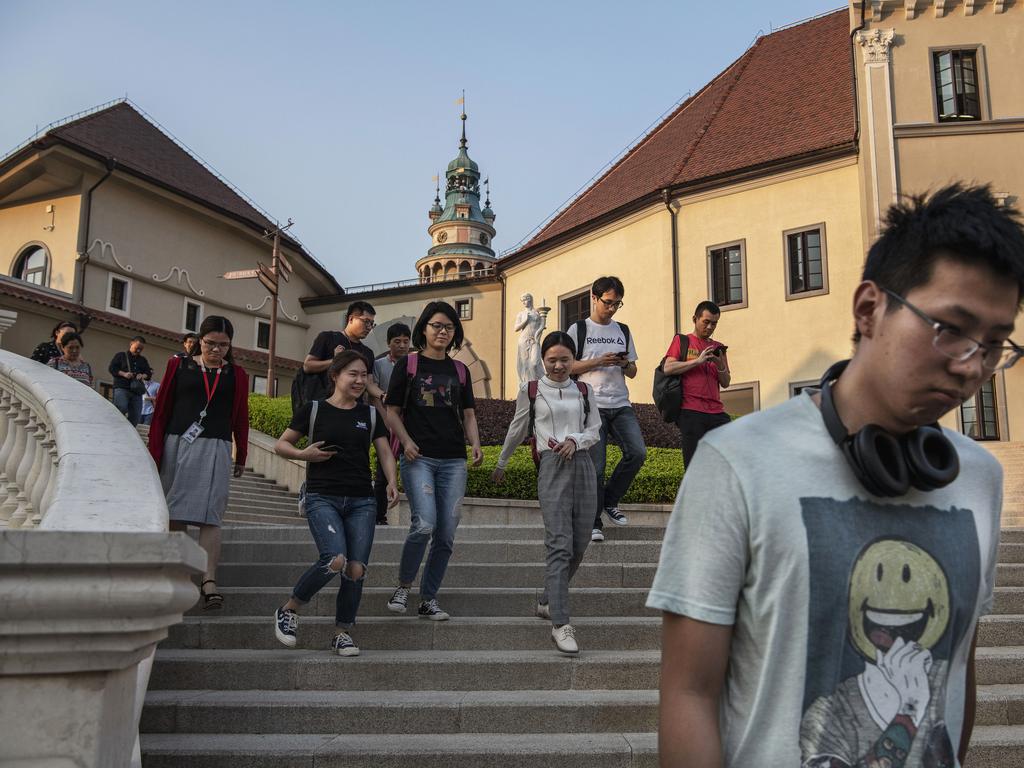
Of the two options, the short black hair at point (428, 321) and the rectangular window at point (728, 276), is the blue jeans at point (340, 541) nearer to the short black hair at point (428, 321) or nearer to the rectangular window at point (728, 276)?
the short black hair at point (428, 321)

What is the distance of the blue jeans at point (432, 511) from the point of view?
20.1 ft

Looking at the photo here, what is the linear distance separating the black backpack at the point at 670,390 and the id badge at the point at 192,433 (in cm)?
360

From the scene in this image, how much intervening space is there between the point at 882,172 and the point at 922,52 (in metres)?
2.96

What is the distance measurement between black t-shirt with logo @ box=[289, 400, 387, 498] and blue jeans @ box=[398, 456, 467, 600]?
0.39 meters

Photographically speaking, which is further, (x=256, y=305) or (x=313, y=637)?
(x=256, y=305)

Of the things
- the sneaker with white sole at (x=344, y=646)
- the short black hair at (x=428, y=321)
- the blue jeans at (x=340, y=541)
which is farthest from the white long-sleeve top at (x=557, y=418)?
the sneaker with white sole at (x=344, y=646)

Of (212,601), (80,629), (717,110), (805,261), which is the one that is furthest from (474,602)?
(717,110)

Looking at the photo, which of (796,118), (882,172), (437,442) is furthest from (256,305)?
(437,442)

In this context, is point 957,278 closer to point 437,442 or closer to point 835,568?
point 835,568

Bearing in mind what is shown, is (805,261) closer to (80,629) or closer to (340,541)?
(340,541)

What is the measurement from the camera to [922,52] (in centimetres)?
1994

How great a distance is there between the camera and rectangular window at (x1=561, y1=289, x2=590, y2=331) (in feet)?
86.3

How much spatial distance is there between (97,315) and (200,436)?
23.0 meters

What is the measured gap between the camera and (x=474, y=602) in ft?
21.2
